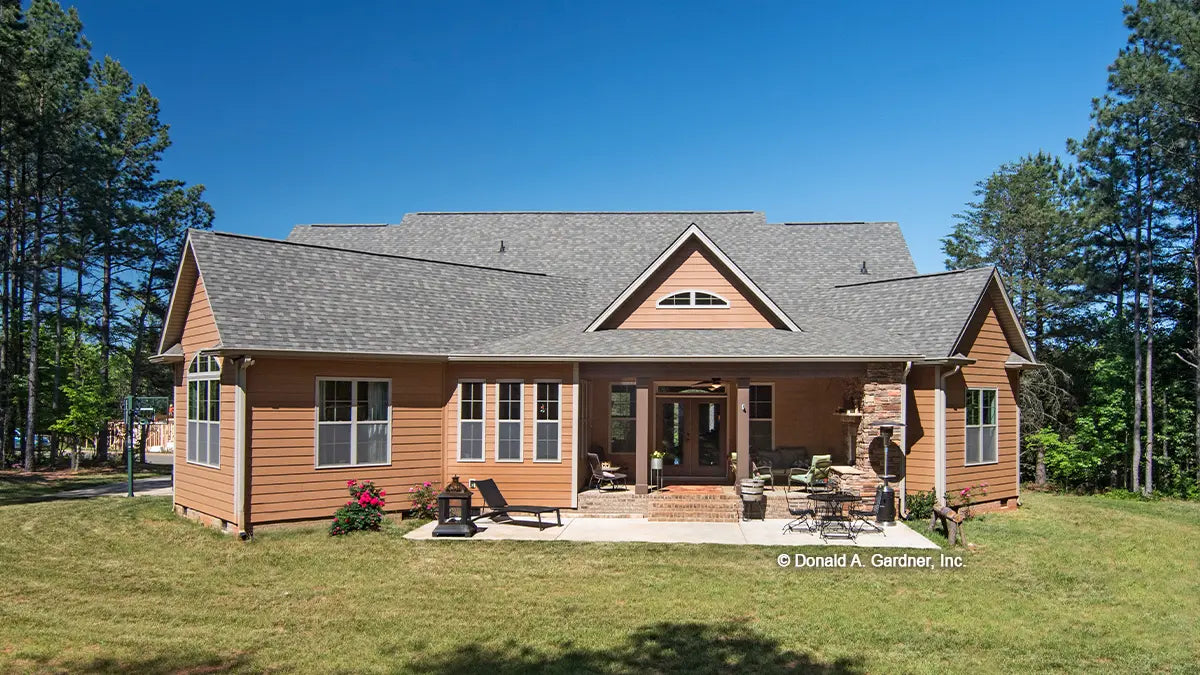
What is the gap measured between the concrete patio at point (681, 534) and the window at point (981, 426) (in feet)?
10.5

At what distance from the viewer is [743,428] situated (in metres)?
15.5

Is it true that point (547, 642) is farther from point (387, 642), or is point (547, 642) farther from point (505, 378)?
point (505, 378)

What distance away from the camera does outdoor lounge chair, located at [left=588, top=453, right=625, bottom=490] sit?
16.3m

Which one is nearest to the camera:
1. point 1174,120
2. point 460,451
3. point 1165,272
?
point 460,451

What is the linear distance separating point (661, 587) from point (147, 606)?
6792mm

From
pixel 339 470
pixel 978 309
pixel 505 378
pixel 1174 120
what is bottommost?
pixel 339 470

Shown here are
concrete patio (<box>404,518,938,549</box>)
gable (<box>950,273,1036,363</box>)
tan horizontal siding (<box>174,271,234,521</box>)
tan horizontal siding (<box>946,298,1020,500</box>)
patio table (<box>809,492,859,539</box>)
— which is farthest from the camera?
gable (<box>950,273,1036,363</box>)

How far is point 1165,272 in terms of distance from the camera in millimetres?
24609

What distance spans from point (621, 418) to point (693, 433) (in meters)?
1.91

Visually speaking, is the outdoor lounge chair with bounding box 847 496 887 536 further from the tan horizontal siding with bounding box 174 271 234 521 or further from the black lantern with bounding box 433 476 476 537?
the tan horizontal siding with bounding box 174 271 234 521

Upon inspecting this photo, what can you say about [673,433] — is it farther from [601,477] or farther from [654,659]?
[654,659]

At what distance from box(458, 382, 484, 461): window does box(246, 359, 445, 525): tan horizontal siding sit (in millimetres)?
782

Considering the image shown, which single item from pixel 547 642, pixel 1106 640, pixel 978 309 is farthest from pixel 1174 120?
pixel 547 642

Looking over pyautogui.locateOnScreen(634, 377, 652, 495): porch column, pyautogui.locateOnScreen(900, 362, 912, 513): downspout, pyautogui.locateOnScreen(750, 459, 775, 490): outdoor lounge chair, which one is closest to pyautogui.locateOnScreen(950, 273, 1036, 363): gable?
pyautogui.locateOnScreen(900, 362, 912, 513): downspout
